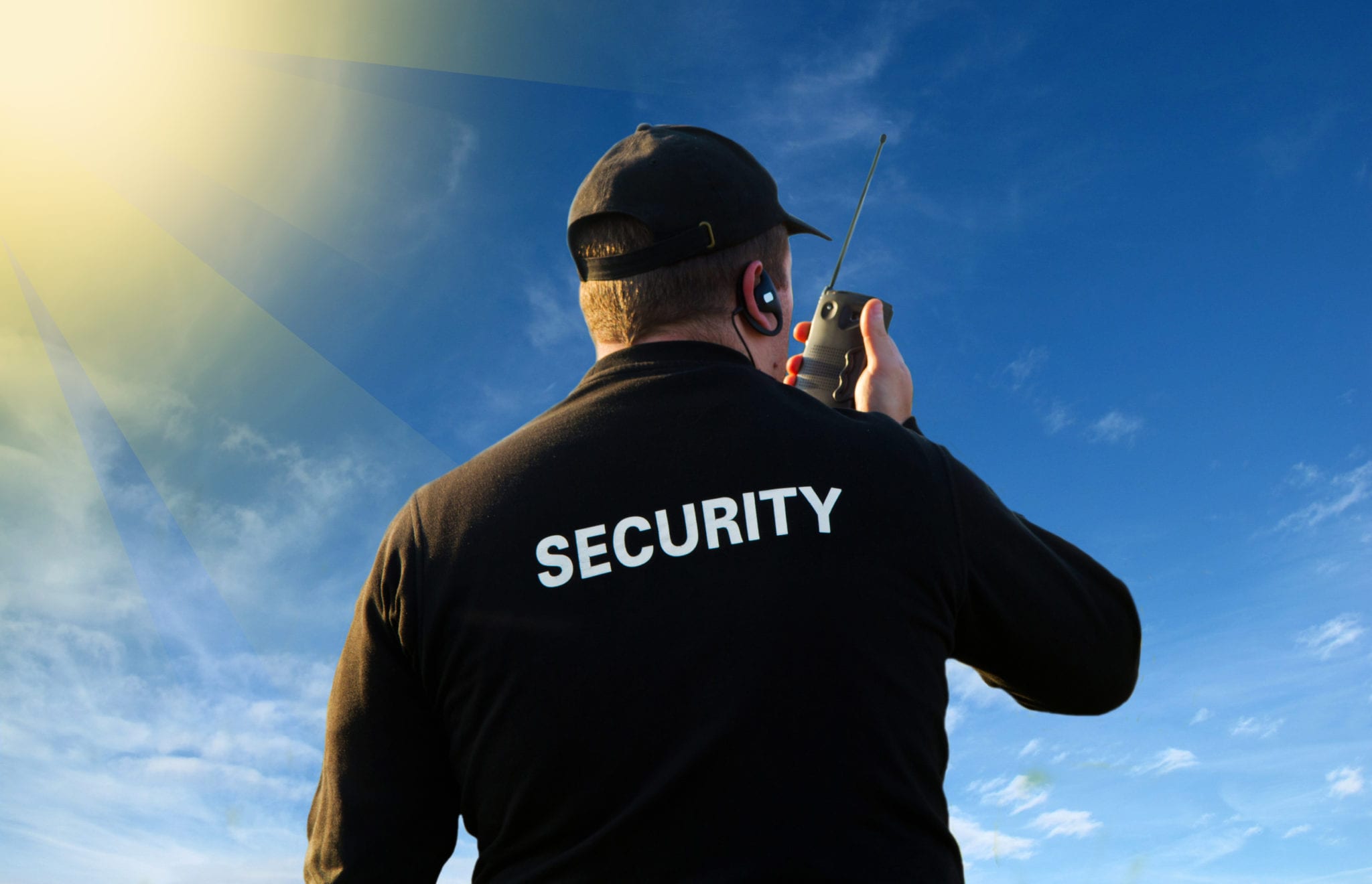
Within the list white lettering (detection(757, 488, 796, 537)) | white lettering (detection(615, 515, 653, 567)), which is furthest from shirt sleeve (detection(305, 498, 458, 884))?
white lettering (detection(757, 488, 796, 537))

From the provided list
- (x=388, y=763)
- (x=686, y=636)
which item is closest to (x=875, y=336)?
(x=686, y=636)

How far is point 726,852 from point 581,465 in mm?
841

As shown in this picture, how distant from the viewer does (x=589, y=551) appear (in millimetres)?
2080

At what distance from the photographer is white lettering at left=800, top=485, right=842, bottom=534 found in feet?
6.71

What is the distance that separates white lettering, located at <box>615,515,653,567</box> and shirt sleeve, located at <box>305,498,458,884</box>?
49 centimetres

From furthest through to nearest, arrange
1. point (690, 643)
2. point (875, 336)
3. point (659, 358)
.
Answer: point (875, 336) → point (659, 358) → point (690, 643)

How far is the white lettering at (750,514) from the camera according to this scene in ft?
6.66

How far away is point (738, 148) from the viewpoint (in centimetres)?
298

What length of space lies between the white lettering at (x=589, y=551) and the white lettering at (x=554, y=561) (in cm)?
3

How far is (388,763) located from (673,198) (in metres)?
1.55

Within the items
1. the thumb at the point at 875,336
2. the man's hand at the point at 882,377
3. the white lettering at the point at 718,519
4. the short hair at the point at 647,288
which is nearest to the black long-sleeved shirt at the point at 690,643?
the white lettering at the point at 718,519

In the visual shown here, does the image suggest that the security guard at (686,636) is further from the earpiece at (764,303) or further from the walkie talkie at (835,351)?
the walkie talkie at (835,351)

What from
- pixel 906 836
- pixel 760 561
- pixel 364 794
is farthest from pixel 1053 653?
pixel 364 794

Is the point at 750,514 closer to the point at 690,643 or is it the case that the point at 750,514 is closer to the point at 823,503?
the point at 823,503
